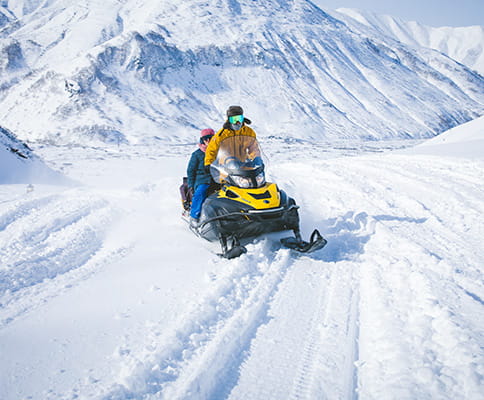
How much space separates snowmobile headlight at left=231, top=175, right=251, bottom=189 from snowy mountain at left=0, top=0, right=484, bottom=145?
2152 inches

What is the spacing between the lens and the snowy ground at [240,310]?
7.54ft

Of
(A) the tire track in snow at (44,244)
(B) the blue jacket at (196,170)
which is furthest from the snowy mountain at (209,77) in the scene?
(B) the blue jacket at (196,170)

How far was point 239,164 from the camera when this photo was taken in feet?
16.4

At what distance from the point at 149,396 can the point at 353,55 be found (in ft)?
385

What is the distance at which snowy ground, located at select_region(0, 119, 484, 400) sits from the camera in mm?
2299

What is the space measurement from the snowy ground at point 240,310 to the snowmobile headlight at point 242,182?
82 centimetres

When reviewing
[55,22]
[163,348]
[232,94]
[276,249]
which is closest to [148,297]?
[163,348]

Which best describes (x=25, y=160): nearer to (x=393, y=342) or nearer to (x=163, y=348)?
(x=163, y=348)

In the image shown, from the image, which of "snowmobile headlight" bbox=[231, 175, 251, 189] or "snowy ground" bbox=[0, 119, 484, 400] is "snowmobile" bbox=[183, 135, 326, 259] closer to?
"snowmobile headlight" bbox=[231, 175, 251, 189]

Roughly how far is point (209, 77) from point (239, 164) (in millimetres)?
83824

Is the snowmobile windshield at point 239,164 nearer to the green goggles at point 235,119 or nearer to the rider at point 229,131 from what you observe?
the rider at point 229,131

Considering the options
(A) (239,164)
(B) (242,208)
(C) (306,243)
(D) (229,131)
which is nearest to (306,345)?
(C) (306,243)

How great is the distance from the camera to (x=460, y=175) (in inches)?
336

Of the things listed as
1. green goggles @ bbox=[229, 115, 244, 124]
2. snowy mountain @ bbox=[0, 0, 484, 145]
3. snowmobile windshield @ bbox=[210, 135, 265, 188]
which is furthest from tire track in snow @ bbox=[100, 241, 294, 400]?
snowy mountain @ bbox=[0, 0, 484, 145]
